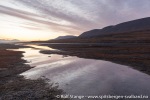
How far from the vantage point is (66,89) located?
20.0m

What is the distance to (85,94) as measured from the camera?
59.1 ft

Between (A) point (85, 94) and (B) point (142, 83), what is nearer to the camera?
(A) point (85, 94)

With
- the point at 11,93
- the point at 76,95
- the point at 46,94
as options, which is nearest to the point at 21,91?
the point at 11,93

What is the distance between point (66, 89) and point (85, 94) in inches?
110

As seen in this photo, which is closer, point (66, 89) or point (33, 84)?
point (66, 89)

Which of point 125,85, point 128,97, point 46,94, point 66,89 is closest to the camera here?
point 128,97

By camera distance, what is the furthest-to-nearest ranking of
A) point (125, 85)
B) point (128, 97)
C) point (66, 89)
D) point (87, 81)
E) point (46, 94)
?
point (87, 81)
point (125, 85)
point (66, 89)
point (46, 94)
point (128, 97)

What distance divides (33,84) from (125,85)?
1095 cm

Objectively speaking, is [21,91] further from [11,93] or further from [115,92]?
[115,92]

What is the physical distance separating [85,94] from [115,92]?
10.3 feet

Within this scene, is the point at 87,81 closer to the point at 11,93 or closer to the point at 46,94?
the point at 46,94

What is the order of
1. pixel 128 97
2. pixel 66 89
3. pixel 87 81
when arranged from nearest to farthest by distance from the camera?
pixel 128 97 < pixel 66 89 < pixel 87 81

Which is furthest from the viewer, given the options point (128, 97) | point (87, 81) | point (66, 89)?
point (87, 81)

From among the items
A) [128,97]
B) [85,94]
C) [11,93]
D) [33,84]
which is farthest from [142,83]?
[11,93]
